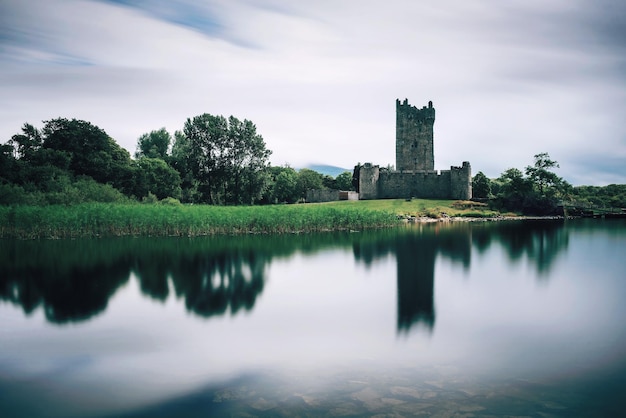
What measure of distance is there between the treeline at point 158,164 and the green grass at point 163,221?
10.2 metres

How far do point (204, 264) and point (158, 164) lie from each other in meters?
38.7

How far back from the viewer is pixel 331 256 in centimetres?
2408

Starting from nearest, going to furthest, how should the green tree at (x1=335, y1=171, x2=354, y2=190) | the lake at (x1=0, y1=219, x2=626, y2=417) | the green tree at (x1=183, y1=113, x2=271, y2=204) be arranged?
1. the lake at (x1=0, y1=219, x2=626, y2=417)
2. the green tree at (x1=183, y1=113, x2=271, y2=204)
3. the green tree at (x1=335, y1=171, x2=354, y2=190)

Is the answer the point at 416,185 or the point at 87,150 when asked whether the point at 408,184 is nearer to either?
the point at 416,185

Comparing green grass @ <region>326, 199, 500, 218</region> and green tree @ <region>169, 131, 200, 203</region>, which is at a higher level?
green tree @ <region>169, 131, 200, 203</region>

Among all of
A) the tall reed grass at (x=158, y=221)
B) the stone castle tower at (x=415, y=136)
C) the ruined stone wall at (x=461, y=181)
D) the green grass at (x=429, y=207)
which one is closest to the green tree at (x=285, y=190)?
the stone castle tower at (x=415, y=136)

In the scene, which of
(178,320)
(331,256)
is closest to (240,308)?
(178,320)

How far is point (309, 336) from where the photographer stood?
11.2m

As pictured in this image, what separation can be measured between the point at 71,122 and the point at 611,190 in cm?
7099

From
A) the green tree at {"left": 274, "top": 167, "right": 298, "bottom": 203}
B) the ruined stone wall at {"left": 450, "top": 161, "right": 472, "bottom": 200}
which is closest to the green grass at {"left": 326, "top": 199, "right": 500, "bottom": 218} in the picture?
the ruined stone wall at {"left": 450, "top": 161, "right": 472, "bottom": 200}

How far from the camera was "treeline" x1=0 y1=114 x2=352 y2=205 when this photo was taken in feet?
152

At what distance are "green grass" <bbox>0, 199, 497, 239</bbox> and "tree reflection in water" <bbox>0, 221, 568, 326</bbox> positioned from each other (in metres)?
1.49

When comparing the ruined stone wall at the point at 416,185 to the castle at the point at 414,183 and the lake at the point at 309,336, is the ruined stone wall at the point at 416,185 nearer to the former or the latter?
the castle at the point at 414,183

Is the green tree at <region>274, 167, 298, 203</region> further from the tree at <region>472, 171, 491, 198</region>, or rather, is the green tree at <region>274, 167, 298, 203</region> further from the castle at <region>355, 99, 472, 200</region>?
the tree at <region>472, 171, 491, 198</region>
